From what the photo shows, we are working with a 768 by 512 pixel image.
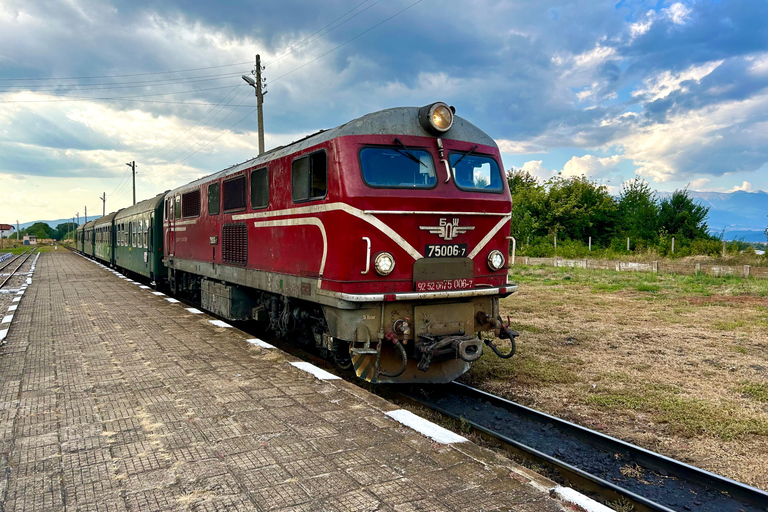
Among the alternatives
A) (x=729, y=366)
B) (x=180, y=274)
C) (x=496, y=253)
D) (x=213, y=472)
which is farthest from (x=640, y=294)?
(x=213, y=472)

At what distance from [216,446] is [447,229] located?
355 centimetres

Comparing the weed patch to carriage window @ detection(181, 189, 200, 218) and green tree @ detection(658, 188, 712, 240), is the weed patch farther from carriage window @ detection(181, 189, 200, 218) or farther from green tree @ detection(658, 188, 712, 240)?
green tree @ detection(658, 188, 712, 240)

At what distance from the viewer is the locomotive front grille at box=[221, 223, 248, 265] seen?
874 centimetres

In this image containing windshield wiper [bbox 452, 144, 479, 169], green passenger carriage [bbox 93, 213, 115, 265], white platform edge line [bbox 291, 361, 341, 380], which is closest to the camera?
white platform edge line [bbox 291, 361, 341, 380]

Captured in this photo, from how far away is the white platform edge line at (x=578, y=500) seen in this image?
3.04 m

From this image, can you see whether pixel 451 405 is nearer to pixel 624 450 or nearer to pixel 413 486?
pixel 624 450

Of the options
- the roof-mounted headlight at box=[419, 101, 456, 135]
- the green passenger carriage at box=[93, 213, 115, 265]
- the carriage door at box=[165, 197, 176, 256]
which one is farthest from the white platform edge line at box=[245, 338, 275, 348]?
the green passenger carriage at box=[93, 213, 115, 265]

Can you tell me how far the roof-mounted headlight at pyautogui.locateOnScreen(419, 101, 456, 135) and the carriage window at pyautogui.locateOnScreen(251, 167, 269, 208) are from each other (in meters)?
2.81

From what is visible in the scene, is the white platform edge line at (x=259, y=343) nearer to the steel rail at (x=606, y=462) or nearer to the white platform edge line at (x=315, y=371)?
the white platform edge line at (x=315, y=371)

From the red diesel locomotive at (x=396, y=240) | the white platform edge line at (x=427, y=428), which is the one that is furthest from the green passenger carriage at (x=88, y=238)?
the white platform edge line at (x=427, y=428)

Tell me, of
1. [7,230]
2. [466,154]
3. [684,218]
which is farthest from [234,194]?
[7,230]

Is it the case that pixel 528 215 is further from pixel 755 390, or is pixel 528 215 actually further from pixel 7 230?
pixel 7 230

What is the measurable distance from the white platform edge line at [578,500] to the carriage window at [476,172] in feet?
12.7

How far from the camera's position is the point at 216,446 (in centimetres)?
388
